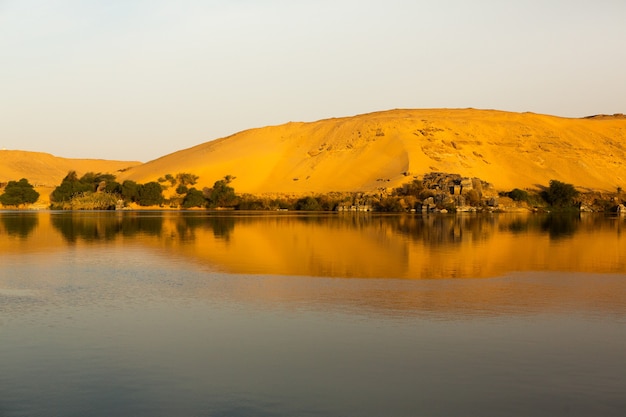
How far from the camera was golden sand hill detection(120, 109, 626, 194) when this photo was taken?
280 feet

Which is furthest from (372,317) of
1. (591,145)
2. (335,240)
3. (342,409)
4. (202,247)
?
(591,145)

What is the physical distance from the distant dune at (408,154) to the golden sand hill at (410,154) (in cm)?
14

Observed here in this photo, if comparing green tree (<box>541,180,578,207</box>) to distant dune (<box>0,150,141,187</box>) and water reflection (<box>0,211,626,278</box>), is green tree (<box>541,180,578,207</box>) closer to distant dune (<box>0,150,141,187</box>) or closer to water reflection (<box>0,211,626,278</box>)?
water reflection (<box>0,211,626,278</box>)

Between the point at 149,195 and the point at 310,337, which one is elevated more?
the point at 149,195

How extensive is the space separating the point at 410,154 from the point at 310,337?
7757cm

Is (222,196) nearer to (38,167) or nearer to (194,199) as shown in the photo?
(194,199)

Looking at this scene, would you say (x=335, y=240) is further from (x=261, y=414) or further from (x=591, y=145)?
(x=591, y=145)

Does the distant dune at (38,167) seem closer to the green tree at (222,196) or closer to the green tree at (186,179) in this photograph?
the green tree at (186,179)

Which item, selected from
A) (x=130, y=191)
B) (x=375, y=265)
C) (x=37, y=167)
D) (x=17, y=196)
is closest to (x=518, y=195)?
(x=130, y=191)

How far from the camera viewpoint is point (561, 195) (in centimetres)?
7731

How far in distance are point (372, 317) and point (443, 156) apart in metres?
76.5

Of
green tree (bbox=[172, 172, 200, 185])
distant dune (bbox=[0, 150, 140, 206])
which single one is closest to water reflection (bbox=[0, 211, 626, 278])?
green tree (bbox=[172, 172, 200, 185])

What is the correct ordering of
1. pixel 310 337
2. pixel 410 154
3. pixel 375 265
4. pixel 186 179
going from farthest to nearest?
1. pixel 186 179
2. pixel 410 154
3. pixel 375 265
4. pixel 310 337

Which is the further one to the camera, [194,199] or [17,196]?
[17,196]
